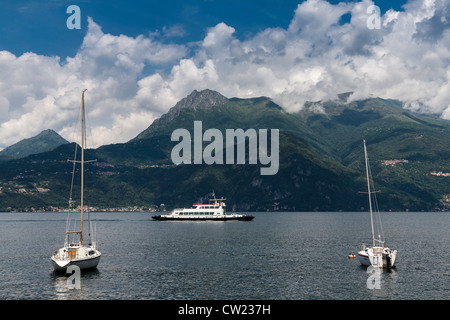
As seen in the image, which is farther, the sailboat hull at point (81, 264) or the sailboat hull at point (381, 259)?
the sailboat hull at point (381, 259)

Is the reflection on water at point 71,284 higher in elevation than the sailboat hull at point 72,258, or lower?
lower

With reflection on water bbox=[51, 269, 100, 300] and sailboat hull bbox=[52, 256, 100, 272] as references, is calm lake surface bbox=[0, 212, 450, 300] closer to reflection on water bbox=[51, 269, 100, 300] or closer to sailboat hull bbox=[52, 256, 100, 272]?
reflection on water bbox=[51, 269, 100, 300]

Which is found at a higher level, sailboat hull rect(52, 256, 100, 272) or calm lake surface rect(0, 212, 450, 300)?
sailboat hull rect(52, 256, 100, 272)

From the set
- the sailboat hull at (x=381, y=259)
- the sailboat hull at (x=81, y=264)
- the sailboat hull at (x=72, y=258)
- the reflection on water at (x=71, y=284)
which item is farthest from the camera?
the sailboat hull at (x=381, y=259)

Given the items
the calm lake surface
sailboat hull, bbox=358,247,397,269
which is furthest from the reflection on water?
sailboat hull, bbox=358,247,397,269

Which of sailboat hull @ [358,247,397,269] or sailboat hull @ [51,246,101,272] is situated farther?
sailboat hull @ [358,247,397,269]

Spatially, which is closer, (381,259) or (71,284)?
(71,284)

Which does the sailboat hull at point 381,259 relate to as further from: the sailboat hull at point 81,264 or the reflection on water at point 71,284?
the sailboat hull at point 81,264

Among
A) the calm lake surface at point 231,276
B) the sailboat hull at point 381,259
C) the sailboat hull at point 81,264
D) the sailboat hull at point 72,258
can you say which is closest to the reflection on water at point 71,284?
the calm lake surface at point 231,276

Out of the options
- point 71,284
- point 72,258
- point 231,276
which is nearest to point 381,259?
point 231,276

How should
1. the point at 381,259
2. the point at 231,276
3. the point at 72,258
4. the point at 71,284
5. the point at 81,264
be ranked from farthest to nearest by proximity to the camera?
the point at 381,259, the point at 81,264, the point at 231,276, the point at 72,258, the point at 71,284

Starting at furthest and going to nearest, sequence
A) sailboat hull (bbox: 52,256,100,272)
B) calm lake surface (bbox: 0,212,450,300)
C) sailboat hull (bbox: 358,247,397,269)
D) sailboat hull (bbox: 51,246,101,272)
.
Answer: sailboat hull (bbox: 358,247,397,269), sailboat hull (bbox: 52,256,100,272), sailboat hull (bbox: 51,246,101,272), calm lake surface (bbox: 0,212,450,300)

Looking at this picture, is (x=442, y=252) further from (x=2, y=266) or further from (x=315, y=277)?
(x=2, y=266)

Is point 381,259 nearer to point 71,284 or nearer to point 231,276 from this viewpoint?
point 231,276
